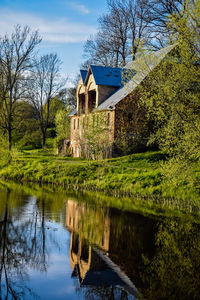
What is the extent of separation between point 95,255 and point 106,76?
86.7 feet

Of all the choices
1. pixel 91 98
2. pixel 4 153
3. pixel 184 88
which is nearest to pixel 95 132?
pixel 4 153

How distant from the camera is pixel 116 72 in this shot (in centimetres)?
3547

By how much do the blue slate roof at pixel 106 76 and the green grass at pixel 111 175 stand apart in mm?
9302

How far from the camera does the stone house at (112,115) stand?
27.2 metres

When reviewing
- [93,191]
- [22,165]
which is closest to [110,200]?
[93,191]

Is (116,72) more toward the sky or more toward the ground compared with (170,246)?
more toward the sky

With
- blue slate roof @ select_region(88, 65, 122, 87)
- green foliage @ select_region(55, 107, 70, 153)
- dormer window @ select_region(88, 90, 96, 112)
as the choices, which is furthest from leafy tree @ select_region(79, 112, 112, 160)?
green foliage @ select_region(55, 107, 70, 153)

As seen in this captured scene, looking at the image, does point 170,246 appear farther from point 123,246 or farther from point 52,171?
point 52,171

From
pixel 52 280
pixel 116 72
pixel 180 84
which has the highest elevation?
pixel 116 72

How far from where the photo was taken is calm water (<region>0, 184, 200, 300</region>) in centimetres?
767

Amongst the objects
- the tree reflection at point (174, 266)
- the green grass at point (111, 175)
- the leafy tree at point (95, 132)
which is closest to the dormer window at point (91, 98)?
the leafy tree at point (95, 132)

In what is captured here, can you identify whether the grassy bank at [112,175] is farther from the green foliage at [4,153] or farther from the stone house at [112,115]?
the stone house at [112,115]

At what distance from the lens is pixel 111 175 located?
23109 millimetres

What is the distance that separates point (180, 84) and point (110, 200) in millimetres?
6964
